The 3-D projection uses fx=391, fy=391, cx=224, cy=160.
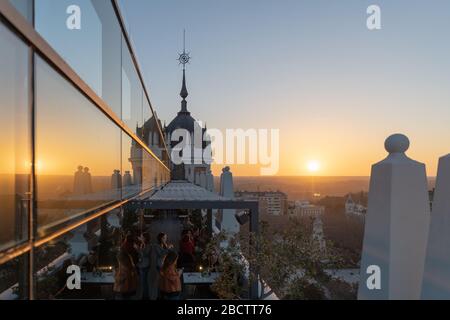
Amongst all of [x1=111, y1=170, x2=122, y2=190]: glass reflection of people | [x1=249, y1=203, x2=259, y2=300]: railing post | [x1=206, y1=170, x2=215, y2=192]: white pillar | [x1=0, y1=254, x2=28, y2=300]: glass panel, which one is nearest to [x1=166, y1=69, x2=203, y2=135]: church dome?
[x1=206, y1=170, x2=215, y2=192]: white pillar

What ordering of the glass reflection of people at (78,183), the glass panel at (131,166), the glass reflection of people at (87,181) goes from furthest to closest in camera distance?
the glass panel at (131,166)
the glass reflection of people at (87,181)
the glass reflection of people at (78,183)

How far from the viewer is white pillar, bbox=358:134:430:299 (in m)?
3.83

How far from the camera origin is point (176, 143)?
71.4m

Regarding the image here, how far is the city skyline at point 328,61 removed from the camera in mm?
7332

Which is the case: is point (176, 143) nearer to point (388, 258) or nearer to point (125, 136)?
point (125, 136)

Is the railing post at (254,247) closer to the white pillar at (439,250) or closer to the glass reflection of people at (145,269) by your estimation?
the glass reflection of people at (145,269)

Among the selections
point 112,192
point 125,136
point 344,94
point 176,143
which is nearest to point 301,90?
point 344,94

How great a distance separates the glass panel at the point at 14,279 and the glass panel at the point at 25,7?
1.66 m

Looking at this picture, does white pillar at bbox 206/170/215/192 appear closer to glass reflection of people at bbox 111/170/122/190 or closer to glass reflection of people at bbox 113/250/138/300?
glass reflection of people at bbox 113/250/138/300

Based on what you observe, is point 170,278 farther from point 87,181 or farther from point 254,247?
point 87,181

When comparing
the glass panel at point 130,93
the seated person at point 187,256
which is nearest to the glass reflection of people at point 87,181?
the glass panel at point 130,93

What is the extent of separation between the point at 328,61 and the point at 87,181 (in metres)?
7.57

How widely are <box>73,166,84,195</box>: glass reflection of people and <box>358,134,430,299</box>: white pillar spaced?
3065 millimetres

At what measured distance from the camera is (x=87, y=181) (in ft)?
15.3
